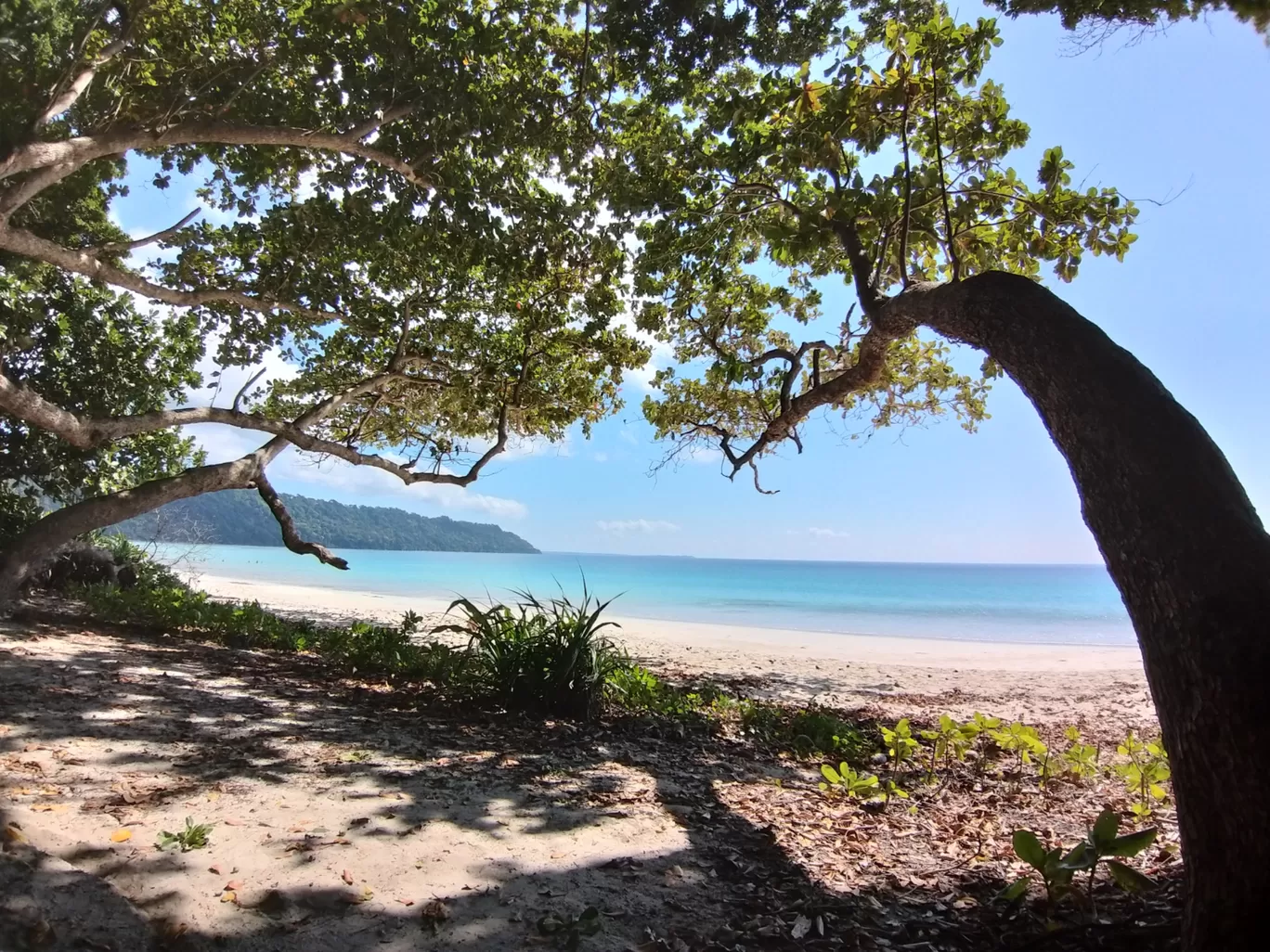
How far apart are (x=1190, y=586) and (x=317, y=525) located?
7007 centimetres

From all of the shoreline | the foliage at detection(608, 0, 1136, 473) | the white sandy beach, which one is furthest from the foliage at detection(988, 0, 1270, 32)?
the shoreline

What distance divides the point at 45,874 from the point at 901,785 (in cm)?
400

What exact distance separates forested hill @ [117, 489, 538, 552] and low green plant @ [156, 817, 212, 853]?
14032 millimetres

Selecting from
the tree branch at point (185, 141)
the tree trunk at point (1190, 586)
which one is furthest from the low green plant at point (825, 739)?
the tree branch at point (185, 141)

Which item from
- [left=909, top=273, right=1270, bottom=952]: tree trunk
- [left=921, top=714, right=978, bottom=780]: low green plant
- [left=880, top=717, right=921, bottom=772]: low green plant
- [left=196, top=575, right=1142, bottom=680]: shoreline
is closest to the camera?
[left=909, top=273, right=1270, bottom=952]: tree trunk

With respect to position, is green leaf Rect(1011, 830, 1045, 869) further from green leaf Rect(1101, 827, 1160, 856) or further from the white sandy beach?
the white sandy beach

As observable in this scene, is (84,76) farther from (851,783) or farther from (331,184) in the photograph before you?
(851,783)

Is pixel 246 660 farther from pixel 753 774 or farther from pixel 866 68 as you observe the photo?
pixel 866 68

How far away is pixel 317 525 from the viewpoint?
211 ft

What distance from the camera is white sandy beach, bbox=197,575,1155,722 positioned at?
9117 millimetres

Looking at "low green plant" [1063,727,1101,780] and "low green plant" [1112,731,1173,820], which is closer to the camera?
"low green plant" [1112,731,1173,820]

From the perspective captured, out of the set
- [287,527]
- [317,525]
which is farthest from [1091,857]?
[317,525]

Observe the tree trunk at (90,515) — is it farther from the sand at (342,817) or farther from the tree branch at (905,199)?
the tree branch at (905,199)

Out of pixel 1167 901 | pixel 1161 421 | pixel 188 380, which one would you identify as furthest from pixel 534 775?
pixel 188 380
